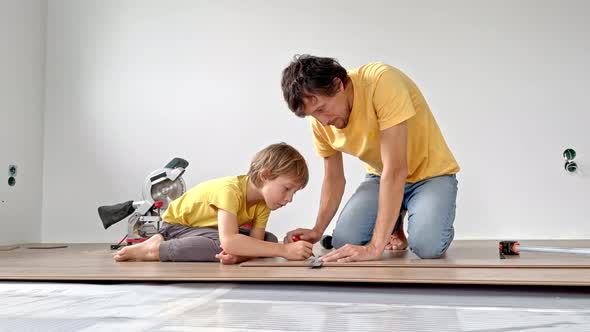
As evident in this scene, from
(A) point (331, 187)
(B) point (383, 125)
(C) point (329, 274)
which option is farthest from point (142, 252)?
(B) point (383, 125)

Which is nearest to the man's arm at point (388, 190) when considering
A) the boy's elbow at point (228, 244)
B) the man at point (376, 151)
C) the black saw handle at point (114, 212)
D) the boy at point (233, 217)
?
the man at point (376, 151)

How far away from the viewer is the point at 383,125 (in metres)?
Result: 2.00

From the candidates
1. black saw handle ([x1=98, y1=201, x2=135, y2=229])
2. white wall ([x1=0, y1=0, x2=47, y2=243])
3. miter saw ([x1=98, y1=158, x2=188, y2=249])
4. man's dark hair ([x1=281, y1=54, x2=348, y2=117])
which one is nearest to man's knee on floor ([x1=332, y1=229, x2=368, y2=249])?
man's dark hair ([x1=281, y1=54, x2=348, y2=117])

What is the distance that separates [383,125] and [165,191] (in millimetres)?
1882

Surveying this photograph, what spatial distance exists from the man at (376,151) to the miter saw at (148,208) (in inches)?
51.3

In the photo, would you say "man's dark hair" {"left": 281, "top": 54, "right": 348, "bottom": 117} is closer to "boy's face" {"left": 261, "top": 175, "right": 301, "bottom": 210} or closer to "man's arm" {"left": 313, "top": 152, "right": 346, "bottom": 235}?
"boy's face" {"left": 261, "top": 175, "right": 301, "bottom": 210}

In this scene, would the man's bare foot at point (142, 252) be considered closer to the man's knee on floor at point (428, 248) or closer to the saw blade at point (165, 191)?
the man's knee on floor at point (428, 248)

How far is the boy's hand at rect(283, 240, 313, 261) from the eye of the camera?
2057 millimetres

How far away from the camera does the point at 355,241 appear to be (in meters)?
2.52

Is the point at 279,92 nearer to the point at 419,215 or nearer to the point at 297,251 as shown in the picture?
the point at 419,215

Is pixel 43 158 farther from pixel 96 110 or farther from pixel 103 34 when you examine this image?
pixel 103 34

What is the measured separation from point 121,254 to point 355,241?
3.27ft

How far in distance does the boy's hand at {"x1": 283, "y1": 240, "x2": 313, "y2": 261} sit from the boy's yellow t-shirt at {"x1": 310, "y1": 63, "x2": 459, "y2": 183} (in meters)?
0.43

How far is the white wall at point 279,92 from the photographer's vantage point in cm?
389
